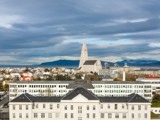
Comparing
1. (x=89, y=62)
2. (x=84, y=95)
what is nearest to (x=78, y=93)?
(x=84, y=95)

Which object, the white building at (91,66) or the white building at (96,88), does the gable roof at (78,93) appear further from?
the white building at (91,66)

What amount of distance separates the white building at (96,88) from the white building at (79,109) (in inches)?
1230

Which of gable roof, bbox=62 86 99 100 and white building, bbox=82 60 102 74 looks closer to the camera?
gable roof, bbox=62 86 99 100

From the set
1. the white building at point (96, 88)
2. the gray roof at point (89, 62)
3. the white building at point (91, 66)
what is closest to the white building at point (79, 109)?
the white building at point (96, 88)

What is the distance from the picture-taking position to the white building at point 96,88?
76.9m

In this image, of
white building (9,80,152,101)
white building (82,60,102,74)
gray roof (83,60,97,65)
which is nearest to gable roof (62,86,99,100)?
white building (9,80,152,101)

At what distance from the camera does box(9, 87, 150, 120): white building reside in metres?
44.2

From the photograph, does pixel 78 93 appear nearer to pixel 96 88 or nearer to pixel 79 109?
pixel 79 109

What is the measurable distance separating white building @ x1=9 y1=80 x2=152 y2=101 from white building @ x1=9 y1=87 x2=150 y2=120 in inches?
1230

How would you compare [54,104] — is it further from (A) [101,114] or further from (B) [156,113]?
(B) [156,113]

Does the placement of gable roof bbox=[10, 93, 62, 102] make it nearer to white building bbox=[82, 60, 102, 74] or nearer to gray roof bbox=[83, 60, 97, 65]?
white building bbox=[82, 60, 102, 74]

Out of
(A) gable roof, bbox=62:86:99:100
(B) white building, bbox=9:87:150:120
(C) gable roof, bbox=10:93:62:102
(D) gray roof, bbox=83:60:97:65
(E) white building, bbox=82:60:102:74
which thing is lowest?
(B) white building, bbox=9:87:150:120

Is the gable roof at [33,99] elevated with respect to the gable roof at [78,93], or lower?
lower

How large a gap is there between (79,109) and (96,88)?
110 feet
